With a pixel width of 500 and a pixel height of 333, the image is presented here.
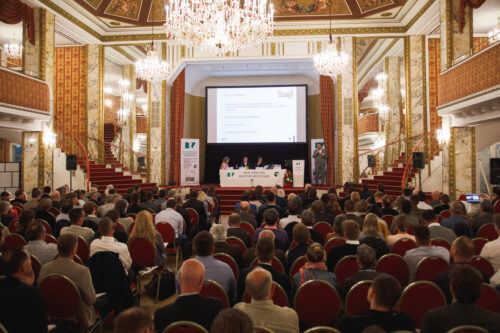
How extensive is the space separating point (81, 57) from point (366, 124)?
13.1 meters

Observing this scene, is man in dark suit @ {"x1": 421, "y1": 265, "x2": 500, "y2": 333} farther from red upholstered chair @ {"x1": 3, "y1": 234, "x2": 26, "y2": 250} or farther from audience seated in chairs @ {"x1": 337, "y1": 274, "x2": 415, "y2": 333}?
red upholstered chair @ {"x1": 3, "y1": 234, "x2": 26, "y2": 250}

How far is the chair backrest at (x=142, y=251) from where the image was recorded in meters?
3.84

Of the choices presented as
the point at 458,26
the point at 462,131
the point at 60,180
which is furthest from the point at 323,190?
the point at 60,180

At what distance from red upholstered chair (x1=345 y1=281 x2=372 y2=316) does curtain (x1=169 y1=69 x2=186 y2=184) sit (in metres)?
11.3

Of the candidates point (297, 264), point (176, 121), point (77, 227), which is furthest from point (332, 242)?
point (176, 121)

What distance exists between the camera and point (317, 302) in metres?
2.49

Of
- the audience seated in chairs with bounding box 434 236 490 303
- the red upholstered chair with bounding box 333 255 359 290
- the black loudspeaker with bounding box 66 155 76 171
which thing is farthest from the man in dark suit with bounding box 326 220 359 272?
the black loudspeaker with bounding box 66 155 76 171

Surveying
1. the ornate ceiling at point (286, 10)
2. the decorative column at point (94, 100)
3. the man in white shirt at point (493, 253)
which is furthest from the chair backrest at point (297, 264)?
the decorative column at point (94, 100)

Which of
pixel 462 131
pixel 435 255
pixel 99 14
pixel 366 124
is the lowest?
pixel 435 255

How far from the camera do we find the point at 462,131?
8867 mm

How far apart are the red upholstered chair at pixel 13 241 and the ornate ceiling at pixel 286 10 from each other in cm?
959

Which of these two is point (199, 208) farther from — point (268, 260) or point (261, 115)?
point (261, 115)

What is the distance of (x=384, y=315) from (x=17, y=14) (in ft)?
37.2

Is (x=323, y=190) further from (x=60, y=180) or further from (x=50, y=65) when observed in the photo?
(x=50, y=65)
